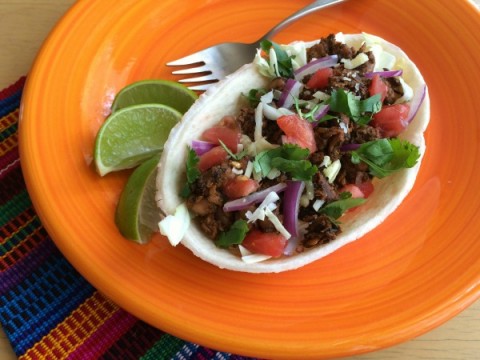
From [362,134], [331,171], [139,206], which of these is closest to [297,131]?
[331,171]

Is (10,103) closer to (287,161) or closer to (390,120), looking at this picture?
(287,161)

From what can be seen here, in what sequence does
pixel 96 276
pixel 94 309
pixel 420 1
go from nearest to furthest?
pixel 96 276 < pixel 94 309 < pixel 420 1

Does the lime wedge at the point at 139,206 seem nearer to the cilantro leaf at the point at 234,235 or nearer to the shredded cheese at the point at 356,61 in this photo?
the cilantro leaf at the point at 234,235

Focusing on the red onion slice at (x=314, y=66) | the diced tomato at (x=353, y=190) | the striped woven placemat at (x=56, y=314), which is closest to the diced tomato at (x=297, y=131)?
the diced tomato at (x=353, y=190)

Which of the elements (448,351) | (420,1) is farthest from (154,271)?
(420,1)

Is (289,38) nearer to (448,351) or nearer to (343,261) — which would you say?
(343,261)

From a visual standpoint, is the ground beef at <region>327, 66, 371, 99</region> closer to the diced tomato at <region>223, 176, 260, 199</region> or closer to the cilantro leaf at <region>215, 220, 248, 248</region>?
the diced tomato at <region>223, 176, 260, 199</region>
